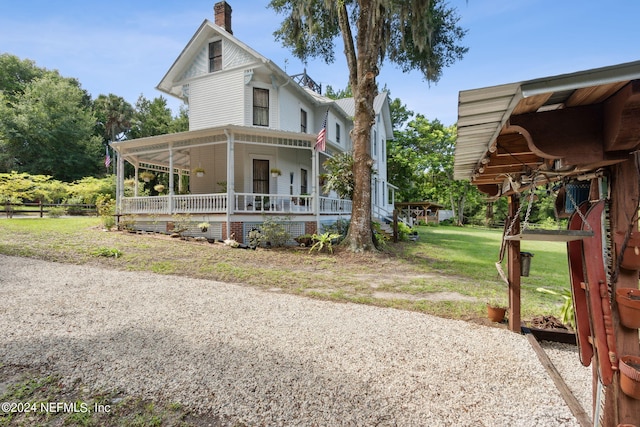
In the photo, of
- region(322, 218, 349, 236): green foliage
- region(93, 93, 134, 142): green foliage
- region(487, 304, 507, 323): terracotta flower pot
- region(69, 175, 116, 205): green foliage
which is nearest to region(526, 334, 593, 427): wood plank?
region(487, 304, 507, 323): terracotta flower pot

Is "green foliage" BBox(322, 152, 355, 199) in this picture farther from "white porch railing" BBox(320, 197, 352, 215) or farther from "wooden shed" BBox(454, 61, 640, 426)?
"wooden shed" BBox(454, 61, 640, 426)

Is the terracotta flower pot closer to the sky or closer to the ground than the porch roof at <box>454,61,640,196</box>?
closer to the ground

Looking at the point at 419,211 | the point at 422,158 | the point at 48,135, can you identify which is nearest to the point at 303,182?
the point at 422,158

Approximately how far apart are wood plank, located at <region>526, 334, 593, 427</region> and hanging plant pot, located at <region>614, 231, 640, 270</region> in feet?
5.07

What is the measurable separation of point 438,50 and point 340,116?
22.8ft

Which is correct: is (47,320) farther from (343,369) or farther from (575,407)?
(575,407)

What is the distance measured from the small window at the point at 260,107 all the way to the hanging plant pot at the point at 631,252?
14.9 meters

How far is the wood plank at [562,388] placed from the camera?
252 cm

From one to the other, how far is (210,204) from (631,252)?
1223 centimetres

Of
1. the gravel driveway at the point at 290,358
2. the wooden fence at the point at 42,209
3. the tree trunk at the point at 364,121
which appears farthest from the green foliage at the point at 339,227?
the wooden fence at the point at 42,209

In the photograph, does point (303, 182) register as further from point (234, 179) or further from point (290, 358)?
point (290, 358)

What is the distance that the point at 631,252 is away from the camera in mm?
1689

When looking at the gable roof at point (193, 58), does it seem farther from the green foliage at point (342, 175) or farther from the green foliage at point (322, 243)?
the green foliage at point (322, 243)

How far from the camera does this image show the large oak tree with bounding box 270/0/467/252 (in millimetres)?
11352
